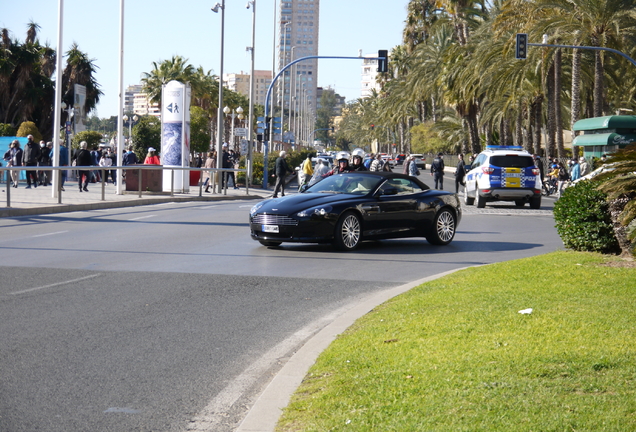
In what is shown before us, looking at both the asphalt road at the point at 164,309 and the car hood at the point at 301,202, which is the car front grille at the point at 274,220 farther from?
the asphalt road at the point at 164,309

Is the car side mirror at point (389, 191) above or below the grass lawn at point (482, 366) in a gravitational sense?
above

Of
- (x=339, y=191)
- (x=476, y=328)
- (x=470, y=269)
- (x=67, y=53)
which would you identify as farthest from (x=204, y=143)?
(x=476, y=328)

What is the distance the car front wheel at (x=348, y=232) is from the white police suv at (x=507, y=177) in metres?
13.5

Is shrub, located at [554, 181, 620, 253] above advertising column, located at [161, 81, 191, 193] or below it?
below

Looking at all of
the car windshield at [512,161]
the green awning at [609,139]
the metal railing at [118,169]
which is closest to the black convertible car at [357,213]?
the metal railing at [118,169]

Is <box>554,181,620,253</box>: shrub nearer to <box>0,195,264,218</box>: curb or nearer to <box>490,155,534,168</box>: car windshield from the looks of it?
<box>0,195,264,218</box>: curb

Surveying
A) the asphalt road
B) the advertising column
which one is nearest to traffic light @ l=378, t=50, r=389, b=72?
the advertising column

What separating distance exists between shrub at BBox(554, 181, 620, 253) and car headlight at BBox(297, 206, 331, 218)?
3893 millimetres

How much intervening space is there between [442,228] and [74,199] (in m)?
13.9

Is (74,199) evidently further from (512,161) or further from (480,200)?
(512,161)

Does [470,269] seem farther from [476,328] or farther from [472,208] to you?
[472,208]

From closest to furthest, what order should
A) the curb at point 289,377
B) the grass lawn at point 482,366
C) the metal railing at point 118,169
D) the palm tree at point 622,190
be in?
the grass lawn at point 482,366, the curb at point 289,377, the palm tree at point 622,190, the metal railing at point 118,169

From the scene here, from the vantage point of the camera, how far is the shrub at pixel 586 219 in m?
11.7

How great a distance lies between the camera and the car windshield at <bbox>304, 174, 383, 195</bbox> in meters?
15.3
